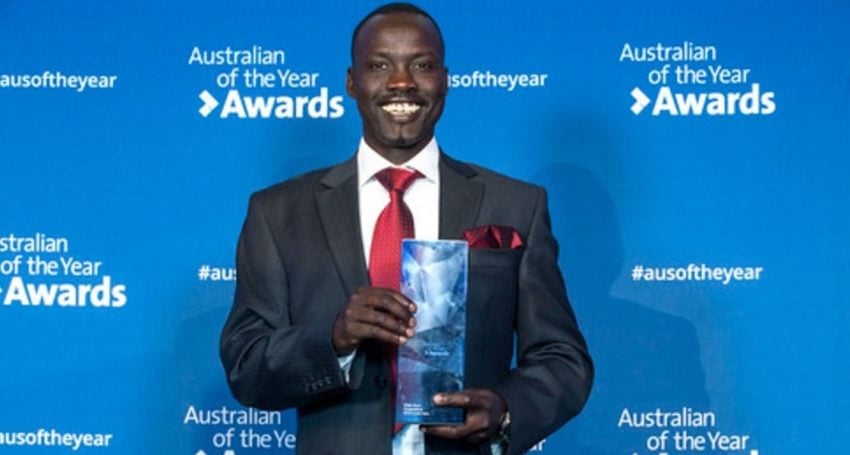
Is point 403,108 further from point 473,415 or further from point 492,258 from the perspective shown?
point 473,415

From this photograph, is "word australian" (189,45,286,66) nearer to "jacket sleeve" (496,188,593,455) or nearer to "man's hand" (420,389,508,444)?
"jacket sleeve" (496,188,593,455)

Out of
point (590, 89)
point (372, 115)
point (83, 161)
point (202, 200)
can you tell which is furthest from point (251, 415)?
point (372, 115)

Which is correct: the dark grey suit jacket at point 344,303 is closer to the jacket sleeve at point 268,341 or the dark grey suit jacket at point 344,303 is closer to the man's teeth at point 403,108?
the jacket sleeve at point 268,341

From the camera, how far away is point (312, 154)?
12.7 ft

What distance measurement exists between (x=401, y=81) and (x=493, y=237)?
324mm

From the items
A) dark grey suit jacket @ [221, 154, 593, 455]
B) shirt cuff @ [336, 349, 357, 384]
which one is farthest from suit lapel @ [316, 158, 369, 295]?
shirt cuff @ [336, 349, 357, 384]

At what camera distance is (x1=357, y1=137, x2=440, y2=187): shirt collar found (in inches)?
97.4

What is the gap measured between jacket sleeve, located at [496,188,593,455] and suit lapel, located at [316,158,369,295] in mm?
282

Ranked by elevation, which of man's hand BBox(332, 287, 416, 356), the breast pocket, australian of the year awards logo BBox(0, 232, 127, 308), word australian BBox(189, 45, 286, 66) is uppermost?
word australian BBox(189, 45, 286, 66)

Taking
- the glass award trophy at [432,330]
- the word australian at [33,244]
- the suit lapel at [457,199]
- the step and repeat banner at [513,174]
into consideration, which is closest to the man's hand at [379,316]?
the glass award trophy at [432,330]

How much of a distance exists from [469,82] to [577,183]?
41 centimetres

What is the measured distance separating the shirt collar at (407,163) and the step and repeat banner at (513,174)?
1337 millimetres

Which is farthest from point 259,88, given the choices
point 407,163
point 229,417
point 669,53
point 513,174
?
point 407,163

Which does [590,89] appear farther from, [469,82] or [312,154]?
[312,154]
